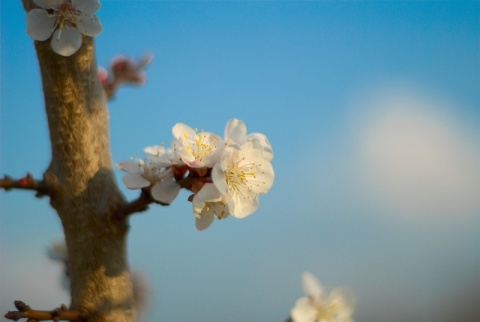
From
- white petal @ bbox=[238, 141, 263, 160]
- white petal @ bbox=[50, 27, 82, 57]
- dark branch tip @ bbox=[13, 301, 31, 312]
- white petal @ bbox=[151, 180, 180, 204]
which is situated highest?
white petal @ bbox=[50, 27, 82, 57]

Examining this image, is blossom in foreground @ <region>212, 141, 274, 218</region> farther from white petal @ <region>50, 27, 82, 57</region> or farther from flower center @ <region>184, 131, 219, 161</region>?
white petal @ <region>50, 27, 82, 57</region>

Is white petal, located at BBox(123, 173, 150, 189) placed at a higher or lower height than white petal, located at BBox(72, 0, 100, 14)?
lower

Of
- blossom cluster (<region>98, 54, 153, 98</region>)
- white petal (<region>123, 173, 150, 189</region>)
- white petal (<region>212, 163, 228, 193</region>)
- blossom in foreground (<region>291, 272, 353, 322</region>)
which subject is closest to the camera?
white petal (<region>212, 163, 228, 193</region>)

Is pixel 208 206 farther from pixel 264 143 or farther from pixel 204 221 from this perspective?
pixel 264 143

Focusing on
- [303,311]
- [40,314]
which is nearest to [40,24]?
[40,314]

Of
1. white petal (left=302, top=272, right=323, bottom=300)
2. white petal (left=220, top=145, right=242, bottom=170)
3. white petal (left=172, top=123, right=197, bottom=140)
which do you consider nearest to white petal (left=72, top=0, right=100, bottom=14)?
white petal (left=172, top=123, right=197, bottom=140)

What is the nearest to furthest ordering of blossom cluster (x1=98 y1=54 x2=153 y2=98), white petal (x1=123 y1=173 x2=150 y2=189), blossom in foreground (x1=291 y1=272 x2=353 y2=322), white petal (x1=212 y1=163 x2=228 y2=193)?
white petal (x1=212 y1=163 x2=228 y2=193) → white petal (x1=123 y1=173 x2=150 y2=189) → blossom in foreground (x1=291 y1=272 x2=353 y2=322) → blossom cluster (x1=98 y1=54 x2=153 y2=98)

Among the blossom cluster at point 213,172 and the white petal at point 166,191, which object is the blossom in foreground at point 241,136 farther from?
the white petal at point 166,191
